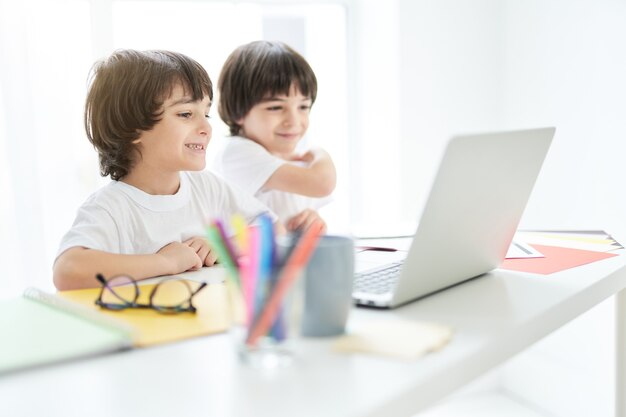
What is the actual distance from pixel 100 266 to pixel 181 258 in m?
0.13

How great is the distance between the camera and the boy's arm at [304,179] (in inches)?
70.0

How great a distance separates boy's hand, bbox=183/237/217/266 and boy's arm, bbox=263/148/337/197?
491 millimetres

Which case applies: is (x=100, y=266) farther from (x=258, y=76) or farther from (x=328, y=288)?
(x=258, y=76)

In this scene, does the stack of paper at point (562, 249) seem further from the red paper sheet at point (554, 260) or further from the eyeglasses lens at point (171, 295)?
the eyeglasses lens at point (171, 295)

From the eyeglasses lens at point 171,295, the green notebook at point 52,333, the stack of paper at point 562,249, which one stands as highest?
the green notebook at point 52,333

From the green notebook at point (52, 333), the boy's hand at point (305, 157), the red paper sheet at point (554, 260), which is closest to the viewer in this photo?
the green notebook at point (52, 333)

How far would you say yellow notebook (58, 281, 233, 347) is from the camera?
794 mm

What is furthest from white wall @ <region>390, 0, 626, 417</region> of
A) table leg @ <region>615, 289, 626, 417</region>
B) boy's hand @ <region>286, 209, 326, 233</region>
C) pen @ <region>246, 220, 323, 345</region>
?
pen @ <region>246, 220, 323, 345</region>

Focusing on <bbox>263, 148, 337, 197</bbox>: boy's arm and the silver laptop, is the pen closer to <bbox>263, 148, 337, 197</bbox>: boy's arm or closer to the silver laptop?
the silver laptop

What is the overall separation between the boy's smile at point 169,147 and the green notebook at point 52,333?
1.83 feet

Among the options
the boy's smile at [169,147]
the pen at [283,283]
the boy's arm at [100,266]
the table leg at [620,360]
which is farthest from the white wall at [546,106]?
the pen at [283,283]

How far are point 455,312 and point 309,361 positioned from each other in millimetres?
242

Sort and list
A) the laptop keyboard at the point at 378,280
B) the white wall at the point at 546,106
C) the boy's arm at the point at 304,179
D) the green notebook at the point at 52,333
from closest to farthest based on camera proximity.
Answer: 1. the green notebook at the point at 52,333
2. the laptop keyboard at the point at 378,280
3. the boy's arm at the point at 304,179
4. the white wall at the point at 546,106

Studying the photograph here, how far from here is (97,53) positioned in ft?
7.25
